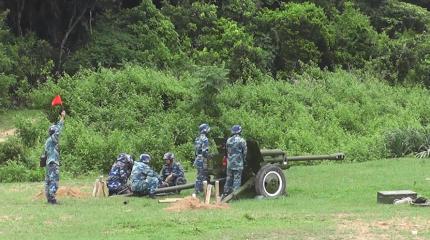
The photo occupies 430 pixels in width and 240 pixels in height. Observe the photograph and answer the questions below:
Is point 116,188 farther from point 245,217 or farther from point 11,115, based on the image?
point 11,115

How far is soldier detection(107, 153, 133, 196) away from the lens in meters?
17.3

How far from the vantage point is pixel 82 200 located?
16.4 meters

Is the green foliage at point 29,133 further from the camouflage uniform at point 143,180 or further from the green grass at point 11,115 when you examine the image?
the camouflage uniform at point 143,180

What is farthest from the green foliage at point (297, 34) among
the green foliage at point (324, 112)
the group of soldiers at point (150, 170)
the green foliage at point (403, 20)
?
the group of soldiers at point (150, 170)

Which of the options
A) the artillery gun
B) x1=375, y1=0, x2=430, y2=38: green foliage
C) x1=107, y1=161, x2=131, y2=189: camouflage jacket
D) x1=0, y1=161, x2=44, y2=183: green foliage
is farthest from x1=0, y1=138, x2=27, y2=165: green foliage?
x1=375, y1=0, x2=430, y2=38: green foliage

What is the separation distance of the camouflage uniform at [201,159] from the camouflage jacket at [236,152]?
2.20 feet

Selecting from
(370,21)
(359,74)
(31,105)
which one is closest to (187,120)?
(31,105)

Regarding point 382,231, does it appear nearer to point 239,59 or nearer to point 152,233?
point 152,233

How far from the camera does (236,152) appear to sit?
15.6 meters

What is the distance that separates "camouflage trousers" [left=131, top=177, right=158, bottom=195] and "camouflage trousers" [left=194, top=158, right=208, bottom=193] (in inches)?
40.2

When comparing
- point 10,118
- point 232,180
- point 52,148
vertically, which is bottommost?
point 232,180

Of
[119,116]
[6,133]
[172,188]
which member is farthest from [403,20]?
[172,188]

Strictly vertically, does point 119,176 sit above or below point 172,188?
above

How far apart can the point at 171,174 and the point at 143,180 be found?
0.98m
